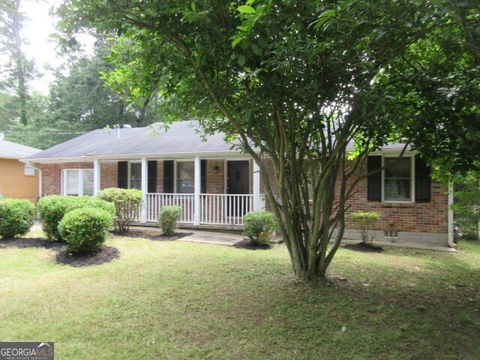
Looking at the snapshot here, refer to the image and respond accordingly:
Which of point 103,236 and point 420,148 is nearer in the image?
point 420,148

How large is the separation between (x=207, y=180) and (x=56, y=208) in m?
5.63

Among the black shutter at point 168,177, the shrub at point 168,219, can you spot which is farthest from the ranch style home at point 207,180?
the shrub at point 168,219

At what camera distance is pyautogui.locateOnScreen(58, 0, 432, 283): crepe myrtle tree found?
3.38 meters

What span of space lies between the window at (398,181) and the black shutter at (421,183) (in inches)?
7.9

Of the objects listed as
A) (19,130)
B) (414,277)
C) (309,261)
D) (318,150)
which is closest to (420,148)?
(318,150)

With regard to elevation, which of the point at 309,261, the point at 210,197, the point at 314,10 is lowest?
the point at 309,261

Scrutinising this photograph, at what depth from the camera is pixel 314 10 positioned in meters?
3.43

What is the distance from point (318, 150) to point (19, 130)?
98.9 feet

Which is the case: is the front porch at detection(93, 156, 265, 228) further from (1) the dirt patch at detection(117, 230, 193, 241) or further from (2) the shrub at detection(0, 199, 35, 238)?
(2) the shrub at detection(0, 199, 35, 238)

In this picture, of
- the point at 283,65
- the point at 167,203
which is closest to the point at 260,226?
the point at 167,203

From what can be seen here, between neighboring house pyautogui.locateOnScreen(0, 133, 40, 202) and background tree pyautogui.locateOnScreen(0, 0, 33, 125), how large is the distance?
12337mm

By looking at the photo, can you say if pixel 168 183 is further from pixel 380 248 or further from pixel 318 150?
pixel 318 150

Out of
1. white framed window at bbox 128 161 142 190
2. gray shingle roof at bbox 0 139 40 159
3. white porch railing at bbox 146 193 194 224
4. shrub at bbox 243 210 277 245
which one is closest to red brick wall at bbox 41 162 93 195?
gray shingle roof at bbox 0 139 40 159

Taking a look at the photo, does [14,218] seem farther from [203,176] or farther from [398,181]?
[398,181]
